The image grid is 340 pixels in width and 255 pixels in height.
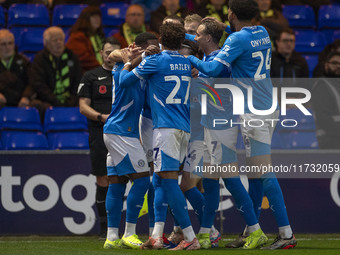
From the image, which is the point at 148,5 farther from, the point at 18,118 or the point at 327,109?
the point at 327,109

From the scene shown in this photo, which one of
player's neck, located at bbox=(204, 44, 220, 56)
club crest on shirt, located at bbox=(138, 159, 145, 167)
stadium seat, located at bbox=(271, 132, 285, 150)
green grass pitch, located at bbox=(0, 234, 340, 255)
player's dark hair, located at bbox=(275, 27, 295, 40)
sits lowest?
green grass pitch, located at bbox=(0, 234, 340, 255)

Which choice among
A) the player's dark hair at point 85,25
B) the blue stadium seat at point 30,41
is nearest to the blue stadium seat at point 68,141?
the player's dark hair at point 85,25

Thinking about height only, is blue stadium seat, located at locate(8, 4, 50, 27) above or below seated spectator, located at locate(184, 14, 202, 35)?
above

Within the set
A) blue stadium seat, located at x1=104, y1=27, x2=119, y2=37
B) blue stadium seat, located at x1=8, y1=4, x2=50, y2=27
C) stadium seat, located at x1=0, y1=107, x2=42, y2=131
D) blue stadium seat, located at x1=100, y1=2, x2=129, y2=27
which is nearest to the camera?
stadium seat, located at x1=0, y1=107, x2=42, y2=131

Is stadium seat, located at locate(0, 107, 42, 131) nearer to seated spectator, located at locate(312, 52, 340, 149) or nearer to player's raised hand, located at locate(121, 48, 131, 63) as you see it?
player's raised hand, located at locate(121, 48, 131, 63)

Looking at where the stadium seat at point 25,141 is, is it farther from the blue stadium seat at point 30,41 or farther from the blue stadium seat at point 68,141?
the blue stadium seat at point 30,41

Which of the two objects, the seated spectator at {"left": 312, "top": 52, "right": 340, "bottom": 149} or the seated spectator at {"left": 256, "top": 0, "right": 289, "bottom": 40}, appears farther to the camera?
the seated spectator at {"left": 256, "top": 0, "right": 289, "bottom": 40}

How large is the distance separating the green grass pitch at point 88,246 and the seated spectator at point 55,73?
7.56ft

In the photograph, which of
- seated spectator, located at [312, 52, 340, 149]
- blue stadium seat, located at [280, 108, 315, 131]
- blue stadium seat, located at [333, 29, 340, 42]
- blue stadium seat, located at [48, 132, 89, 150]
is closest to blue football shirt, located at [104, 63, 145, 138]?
blue stadium seat, located at [48, 132, 89, 150]

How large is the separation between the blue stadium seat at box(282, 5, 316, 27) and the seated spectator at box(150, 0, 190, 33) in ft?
6.86

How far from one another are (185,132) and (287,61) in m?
4.45

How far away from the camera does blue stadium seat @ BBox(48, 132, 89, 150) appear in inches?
399

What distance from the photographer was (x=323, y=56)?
1163 centimetres

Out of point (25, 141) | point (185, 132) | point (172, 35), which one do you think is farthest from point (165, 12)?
point (185, 132)
